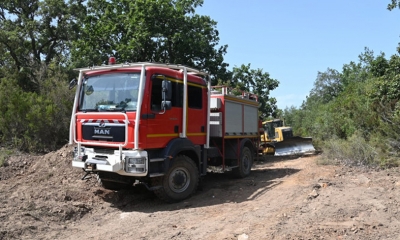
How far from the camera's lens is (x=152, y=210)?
763cm

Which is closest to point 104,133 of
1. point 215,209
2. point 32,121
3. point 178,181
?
point 178,181

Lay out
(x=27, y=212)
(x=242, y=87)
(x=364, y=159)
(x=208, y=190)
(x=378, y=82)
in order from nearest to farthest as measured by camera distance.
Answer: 1. (x=27, y=212)
2. (x=208, y=190)
3. (x=364, y=159)
4. (x=378, y=82)
5. (x=242, y=87)

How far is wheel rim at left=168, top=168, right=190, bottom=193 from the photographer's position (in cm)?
805

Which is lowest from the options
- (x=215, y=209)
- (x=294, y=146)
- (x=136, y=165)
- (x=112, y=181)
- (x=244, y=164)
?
(x=215, y=209)

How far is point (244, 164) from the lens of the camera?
11508 millimetres

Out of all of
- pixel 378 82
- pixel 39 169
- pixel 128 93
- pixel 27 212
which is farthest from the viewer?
pixel 378 82

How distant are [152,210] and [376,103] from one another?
10.1 metres

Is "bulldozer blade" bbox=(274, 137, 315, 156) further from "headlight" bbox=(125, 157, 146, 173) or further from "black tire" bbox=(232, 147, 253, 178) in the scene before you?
"headlight" bbox=(125, 157, 146, 173)

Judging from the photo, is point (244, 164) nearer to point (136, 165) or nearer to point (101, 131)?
point (136, 165)

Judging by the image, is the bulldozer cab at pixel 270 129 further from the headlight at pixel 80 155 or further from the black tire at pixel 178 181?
the headlight at pixel 80 155

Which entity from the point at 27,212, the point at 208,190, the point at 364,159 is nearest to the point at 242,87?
the point at 364,159

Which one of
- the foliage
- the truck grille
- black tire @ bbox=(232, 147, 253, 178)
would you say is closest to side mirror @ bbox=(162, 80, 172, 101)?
the truck grille

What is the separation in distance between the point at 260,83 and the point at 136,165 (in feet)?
59.0

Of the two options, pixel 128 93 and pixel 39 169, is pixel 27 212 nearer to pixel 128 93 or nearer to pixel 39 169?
pixel 128 93
